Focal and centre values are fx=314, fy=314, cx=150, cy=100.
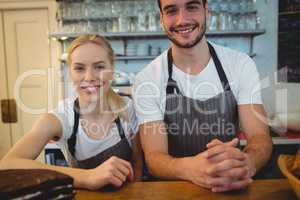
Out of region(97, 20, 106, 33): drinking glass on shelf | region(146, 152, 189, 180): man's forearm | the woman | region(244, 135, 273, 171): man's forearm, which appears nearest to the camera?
region(146, 152, 189, 180): man's forearm

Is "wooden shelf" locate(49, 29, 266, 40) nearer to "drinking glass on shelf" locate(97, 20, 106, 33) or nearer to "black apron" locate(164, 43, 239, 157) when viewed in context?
"drinking glass on shelf" locate(97, 20, 106, 33)

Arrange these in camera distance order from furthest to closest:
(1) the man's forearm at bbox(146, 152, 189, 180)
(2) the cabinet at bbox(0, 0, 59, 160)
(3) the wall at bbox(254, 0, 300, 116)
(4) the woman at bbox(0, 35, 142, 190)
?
(2) the cabinet at bbox(0, 0, 59, 160) < (3) the wall at bbox(254, 0, 300, 116) < (4) the woman at bbox(0, 35, 142, 190) < (1) the man's forearm at bbox(146, 152, 189, 180)

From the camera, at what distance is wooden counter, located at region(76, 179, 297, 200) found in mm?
774

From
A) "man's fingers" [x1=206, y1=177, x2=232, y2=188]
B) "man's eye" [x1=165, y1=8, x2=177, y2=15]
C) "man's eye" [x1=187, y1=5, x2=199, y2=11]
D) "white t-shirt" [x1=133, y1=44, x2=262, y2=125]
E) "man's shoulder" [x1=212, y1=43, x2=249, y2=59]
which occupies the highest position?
"man's eye" [x1=187, y1=5, x2=199, y2=11]

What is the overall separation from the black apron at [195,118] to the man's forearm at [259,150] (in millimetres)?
178

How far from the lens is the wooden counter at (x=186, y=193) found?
77 centimetres

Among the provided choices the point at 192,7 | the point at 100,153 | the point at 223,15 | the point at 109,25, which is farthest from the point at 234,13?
the point at 100,153

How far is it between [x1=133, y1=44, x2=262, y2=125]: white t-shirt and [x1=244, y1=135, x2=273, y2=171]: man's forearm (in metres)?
0.17

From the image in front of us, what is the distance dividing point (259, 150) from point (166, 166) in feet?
1.16

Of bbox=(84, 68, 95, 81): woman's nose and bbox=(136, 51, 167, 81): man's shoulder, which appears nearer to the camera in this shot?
bbox=(84, 68, 95, 81): woman's nose

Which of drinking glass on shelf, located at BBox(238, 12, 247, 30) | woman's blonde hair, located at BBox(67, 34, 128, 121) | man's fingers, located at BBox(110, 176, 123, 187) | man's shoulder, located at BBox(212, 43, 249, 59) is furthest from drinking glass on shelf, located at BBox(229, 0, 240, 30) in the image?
man's fingers, located at BBox(110, 176, 123, 187)

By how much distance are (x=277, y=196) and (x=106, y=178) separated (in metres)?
0.44

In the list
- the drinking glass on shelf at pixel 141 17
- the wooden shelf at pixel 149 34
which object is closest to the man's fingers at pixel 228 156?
the wooden shelf at pixel 149 34

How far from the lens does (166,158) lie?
3.61 feet
